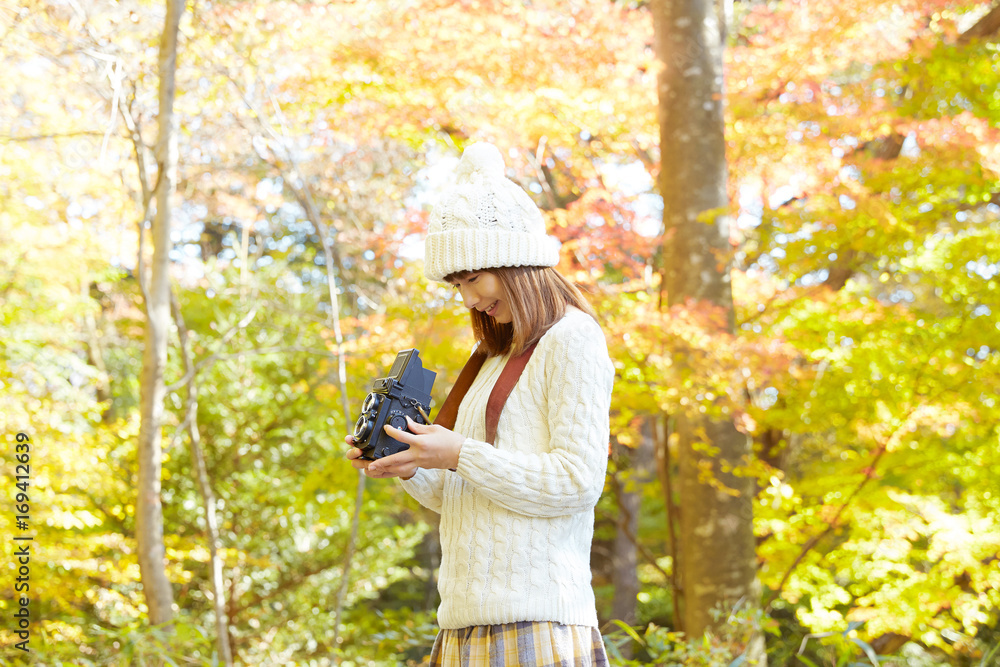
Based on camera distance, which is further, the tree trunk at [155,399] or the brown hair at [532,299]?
the tree trunk at [155,399]

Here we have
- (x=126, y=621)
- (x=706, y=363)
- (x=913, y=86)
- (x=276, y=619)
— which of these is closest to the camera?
(x=706, y=363)

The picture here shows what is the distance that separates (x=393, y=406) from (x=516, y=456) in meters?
0.26

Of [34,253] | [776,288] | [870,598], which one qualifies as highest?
[34,253]

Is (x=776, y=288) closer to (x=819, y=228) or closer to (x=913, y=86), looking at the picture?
(x=819, y=228)

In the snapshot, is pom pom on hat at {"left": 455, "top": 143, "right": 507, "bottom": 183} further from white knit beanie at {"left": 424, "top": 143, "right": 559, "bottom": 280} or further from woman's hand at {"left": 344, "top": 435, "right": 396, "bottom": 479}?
woman's hand at {"left": 344, "top": 435, "right": 396, "bottom": 479}

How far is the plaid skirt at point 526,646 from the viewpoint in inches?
50.7

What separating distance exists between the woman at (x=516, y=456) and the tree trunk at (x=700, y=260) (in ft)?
8.43

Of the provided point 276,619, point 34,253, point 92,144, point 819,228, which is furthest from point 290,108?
point 276,619

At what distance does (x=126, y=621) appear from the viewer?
17.0 feet

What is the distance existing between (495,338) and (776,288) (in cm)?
376

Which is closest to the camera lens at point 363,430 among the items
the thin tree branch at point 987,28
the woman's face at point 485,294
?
the woman's face at point 485,294

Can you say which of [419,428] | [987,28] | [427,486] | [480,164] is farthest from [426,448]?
[987,28]

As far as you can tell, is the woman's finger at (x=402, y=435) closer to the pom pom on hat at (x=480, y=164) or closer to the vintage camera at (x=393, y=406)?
the vintage camera at (x=393, y=406)

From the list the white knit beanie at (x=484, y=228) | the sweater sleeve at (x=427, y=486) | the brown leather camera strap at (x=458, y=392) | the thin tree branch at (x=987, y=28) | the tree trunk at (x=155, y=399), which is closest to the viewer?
the white knit beanie at (x=484, y=228)
